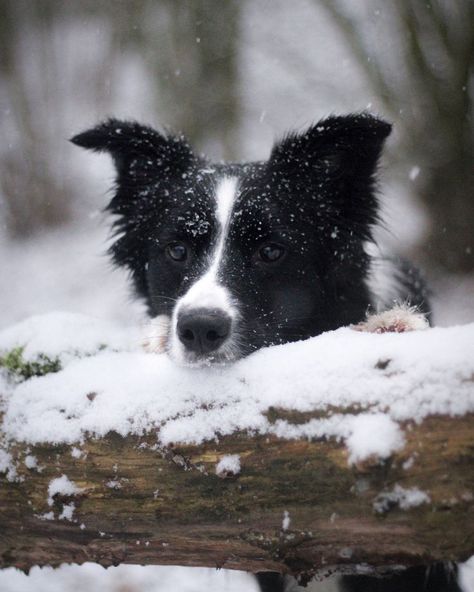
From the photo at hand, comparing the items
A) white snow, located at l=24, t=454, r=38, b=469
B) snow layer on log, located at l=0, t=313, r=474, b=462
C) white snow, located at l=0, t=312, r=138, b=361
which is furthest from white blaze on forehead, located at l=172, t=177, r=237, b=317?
white snow, located at l=24, t=454, r=38, b=469

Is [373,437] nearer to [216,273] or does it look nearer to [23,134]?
[216,273]

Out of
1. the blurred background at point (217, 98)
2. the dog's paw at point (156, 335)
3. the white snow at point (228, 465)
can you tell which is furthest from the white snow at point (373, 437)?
the blurred background at point (217, 98)

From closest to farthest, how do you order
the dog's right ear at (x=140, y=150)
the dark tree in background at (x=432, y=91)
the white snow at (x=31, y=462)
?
the white snow at (x=31, y=462) → the dog's right ear at (x=140, y=150) → the dark tree in background at (x=432, y=91)

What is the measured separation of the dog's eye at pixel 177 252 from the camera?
3.56m

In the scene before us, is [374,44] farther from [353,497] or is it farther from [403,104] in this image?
[353,497]

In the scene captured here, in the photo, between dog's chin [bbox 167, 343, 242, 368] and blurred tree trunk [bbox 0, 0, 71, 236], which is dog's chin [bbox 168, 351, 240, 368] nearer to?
dog's chin [bbox 167, 343, 242, 368]

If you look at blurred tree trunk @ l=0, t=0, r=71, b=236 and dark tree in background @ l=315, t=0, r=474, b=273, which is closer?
dark tree in background @ l=315, t=0, r=474, b=273

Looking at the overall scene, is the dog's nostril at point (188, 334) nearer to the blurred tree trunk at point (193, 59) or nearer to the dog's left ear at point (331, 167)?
the dog's left ear at point (331, 167)

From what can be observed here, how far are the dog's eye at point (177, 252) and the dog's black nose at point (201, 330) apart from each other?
2.49 ft

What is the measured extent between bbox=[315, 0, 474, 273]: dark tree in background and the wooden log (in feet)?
25.2

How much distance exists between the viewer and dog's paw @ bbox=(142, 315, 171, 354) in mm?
3533

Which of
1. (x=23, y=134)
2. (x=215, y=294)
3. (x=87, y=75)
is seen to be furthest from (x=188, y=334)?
(x=87, y=75)

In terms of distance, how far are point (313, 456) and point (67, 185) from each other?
12191 millimetres

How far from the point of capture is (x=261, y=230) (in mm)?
3410
